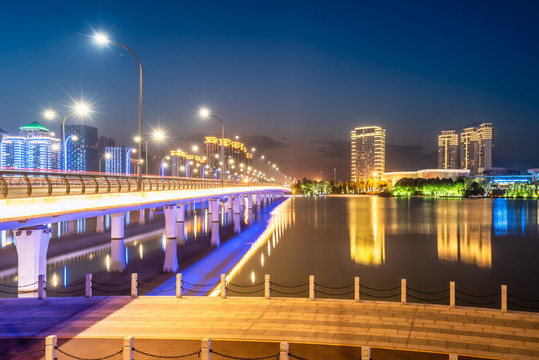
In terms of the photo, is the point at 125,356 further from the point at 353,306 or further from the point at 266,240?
the point at 266,240

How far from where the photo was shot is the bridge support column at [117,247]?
37688mm

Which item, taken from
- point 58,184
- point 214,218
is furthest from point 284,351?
point 214,218

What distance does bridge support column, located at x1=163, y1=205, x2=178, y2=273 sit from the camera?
37400mm

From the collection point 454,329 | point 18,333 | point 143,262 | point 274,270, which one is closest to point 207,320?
point 18,333

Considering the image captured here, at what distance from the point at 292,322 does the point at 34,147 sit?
75305mm

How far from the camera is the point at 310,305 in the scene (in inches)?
615

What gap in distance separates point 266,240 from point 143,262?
69.1 feet

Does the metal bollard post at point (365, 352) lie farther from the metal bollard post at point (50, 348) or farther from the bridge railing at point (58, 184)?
the bridge railing at point (58, 184)

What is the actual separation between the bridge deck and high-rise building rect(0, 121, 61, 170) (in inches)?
1143

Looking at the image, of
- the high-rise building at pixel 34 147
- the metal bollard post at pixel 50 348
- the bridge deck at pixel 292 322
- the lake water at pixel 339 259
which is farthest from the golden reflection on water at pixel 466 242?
the high-rise building at pixel 34 147

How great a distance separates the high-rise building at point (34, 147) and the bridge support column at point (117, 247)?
38.9ft

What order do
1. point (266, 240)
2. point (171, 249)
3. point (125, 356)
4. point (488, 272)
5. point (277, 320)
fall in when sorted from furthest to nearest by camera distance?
point (266, 240) < point (171, 249) < point (488, 272) < point (277, 320) < point (125, 356)

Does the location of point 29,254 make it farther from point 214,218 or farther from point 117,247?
point 214,218

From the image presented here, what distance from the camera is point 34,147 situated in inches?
2847
